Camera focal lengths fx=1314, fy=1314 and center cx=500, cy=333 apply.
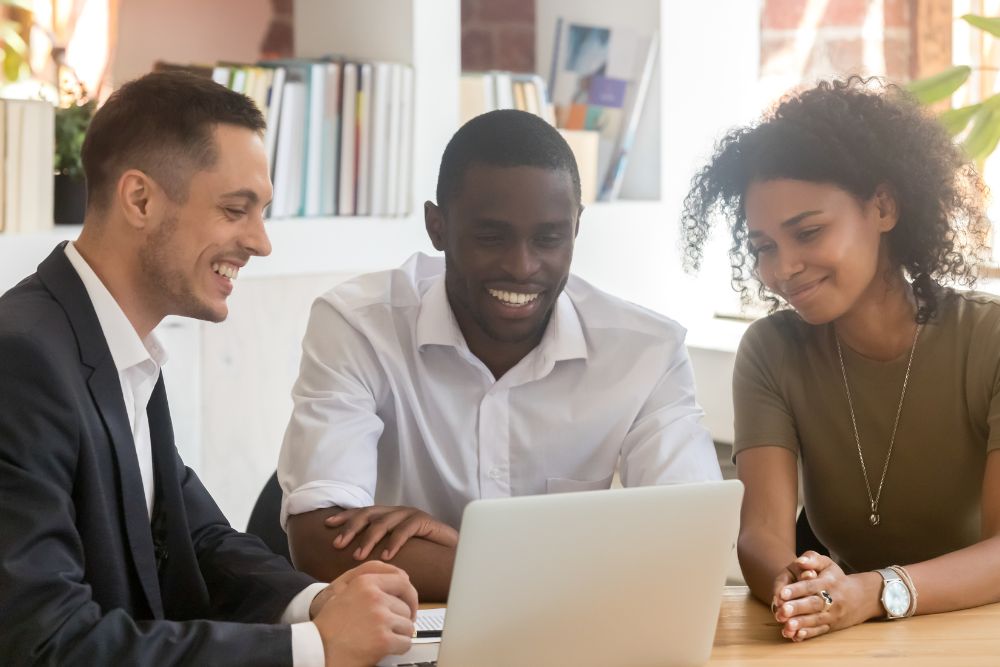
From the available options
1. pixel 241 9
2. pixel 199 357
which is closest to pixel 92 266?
pixel 199 357

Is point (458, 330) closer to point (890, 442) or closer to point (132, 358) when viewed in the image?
point (132, 358)

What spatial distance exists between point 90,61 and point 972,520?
2165 millimetres

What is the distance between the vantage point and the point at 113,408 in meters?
1.47

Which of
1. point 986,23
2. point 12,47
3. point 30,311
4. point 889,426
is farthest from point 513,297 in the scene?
point 12,47

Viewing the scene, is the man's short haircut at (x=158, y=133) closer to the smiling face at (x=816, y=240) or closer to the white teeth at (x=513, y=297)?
the white teeth at (x=513, y=297)

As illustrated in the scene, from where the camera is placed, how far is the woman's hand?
156 cm

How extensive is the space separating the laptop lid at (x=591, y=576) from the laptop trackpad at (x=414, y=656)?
118 millimetres

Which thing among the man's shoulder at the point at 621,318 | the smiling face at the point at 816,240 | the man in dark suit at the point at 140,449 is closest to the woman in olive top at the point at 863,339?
the smiling face at the point at 816,240

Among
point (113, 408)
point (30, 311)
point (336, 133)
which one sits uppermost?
point (336, 133)

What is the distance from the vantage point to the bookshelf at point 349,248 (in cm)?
286

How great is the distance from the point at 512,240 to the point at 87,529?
0.73 m

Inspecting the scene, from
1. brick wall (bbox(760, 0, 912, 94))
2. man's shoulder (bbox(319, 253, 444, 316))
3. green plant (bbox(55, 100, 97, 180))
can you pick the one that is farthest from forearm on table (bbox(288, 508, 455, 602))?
brick wall (bbox(760, 0, 912, 94))

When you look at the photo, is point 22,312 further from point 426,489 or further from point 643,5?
point 643,5

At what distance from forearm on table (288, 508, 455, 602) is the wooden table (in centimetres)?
36
